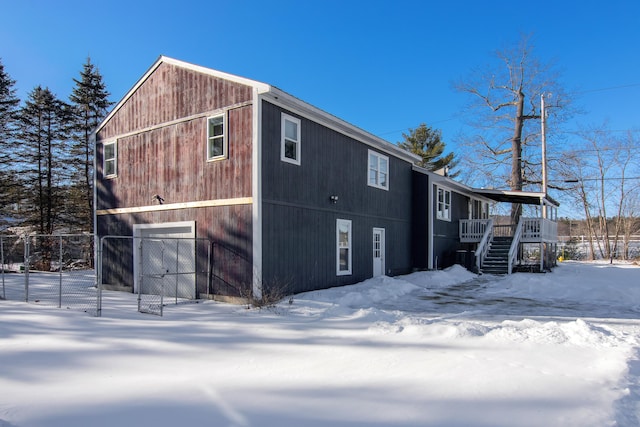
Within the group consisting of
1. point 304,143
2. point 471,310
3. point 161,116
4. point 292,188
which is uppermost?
point 161,116

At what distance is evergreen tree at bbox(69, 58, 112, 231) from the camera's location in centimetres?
2566

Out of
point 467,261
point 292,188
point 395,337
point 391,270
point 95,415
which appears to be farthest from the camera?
point 467,261

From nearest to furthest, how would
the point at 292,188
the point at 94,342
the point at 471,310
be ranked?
the point at 94,342
the point at 471,310
the point at 292,188

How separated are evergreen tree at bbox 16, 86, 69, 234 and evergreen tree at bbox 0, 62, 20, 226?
1.47ft

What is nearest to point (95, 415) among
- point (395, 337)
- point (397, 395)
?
point (397, 395)

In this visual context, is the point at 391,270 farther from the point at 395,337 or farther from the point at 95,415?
the point at 95,415

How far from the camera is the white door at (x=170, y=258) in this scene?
440 inches

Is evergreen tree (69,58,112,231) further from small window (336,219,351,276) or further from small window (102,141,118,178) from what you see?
small window (336,219,351,276)

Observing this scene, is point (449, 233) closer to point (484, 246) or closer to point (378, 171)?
point (484, 246)

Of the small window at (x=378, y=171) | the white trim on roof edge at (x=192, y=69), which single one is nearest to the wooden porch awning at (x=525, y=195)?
the small window at (x=378, y=171)

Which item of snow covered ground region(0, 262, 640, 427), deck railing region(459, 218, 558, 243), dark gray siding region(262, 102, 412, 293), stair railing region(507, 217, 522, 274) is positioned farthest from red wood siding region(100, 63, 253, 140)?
deck railing region(459, 218, 558, 243)

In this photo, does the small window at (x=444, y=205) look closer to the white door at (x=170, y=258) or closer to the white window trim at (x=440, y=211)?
the white window trim at (x=440, y=211)

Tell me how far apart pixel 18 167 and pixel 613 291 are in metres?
28.9

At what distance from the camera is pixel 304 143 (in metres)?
11.6
